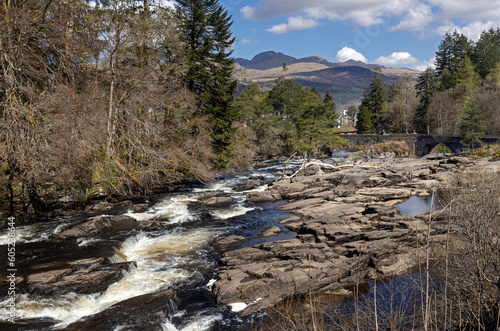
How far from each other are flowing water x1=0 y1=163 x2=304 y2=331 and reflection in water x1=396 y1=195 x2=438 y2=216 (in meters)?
7.68

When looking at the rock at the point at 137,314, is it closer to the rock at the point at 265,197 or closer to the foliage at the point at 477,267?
the foliage at the point at 477,267

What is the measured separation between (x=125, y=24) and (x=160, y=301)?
2085 cm

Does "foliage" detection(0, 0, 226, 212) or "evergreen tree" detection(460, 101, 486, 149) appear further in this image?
"evergreen tree" detection(460, 101, 486, 149)

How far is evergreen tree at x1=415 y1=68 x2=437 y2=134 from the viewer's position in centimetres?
6531

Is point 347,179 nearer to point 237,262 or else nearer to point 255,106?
point 237,262

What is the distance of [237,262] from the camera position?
12.5 m

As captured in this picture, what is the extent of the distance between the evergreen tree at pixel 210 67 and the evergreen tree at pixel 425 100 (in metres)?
49.8

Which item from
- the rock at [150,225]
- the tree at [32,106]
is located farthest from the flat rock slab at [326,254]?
the tree at [32,106]

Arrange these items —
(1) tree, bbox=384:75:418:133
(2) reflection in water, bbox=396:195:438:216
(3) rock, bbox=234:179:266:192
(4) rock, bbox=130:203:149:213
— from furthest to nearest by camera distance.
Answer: (1) tree, bbox=384:75:418:133 → (3) rock, bbox=234:179:266:192 → (4) rock, bbox=130:203:149:213 → (2) reflection in water, bbox=396:195:438:216

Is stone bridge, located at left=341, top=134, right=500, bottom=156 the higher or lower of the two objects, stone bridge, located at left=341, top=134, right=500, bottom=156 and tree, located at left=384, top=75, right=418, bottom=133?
the lower

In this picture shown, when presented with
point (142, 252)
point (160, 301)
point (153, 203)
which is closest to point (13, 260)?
point (142, 252)

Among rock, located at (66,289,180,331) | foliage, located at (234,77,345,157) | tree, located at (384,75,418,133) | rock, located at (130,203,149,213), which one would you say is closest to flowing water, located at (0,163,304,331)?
rock, located at (66,289,180,331)

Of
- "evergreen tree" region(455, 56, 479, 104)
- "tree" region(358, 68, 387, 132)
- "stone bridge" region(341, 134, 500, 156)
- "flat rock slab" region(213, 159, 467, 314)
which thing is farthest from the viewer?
"tree" region(358, 68, 387, 132)

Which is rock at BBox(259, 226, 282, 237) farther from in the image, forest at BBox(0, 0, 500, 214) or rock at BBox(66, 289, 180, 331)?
forest at BBox(0, 0, 500, 214)
